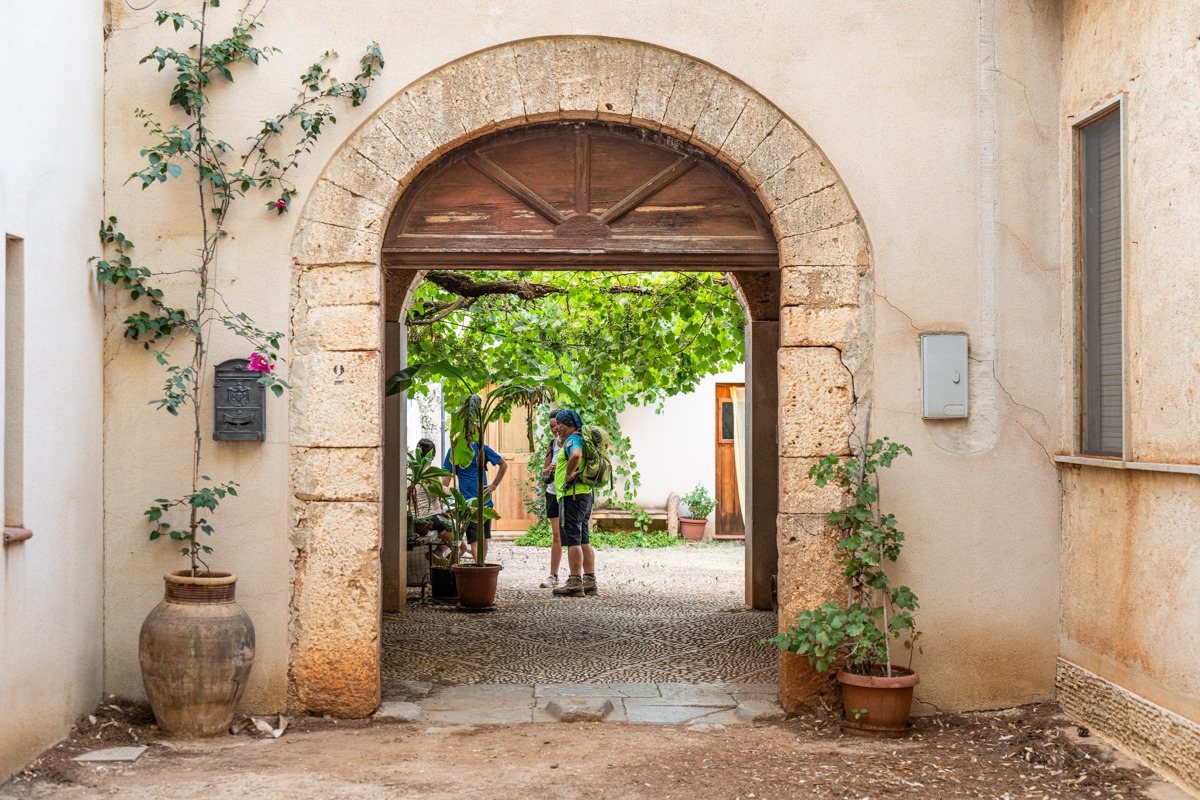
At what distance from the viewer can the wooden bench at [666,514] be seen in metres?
13.8

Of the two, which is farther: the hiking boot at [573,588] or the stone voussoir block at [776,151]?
the hiking boot at [573,588]

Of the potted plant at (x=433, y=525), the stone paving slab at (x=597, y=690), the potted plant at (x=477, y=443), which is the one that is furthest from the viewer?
the potted plant at (x=433, y=525)

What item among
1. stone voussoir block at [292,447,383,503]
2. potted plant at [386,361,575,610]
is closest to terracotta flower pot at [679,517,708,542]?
potted plant at [386,361,575,610]

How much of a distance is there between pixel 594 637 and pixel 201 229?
11.7 ft

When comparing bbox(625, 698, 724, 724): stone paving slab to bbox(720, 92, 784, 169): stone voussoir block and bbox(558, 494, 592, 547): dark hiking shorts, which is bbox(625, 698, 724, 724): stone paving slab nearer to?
bbox(720, 92, 784, 169): stone voussoir block

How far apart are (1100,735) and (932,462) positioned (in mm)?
1286

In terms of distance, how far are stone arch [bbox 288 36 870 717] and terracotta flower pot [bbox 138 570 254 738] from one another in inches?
13.3

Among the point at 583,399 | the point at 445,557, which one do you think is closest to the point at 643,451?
the point at 583,399

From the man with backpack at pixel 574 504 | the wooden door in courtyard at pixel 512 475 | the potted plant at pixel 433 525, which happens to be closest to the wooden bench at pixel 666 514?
the wooden door in courtyard at pixel 512 475

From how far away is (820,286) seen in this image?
16.4 ft

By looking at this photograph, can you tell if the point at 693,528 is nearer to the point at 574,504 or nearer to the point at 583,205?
the point at 574,504

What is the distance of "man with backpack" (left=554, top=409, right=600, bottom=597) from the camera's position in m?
8.88

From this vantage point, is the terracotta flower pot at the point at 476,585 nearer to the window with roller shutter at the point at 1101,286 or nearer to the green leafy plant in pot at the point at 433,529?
the green leafy plant in pot at the point at 433,529

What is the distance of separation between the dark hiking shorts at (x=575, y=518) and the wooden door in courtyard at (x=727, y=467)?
5320mm
